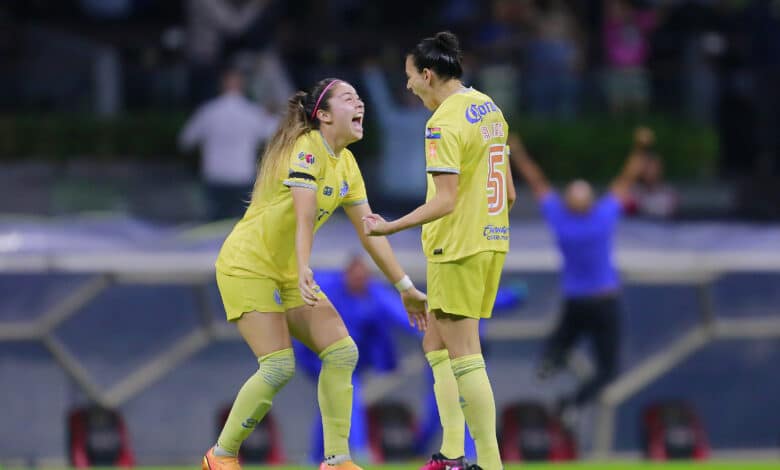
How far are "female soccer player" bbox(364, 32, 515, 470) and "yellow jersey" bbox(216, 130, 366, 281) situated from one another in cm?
33

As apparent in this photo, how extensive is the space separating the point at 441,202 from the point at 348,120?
0.67 meters

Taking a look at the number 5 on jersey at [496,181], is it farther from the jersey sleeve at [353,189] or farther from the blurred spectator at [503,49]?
the blurred spectator at [503,49]

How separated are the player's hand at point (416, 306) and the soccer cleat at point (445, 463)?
662 mm

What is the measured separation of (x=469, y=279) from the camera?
740cm

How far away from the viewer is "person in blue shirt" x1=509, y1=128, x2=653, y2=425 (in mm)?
12891

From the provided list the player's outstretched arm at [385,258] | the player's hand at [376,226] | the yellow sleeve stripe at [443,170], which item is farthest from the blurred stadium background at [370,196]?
the yellow sleeve stripe at [443,170]

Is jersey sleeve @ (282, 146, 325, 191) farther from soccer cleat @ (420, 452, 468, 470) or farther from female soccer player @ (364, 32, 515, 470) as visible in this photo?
soccer cleat @ (420, 452, 468, 470)

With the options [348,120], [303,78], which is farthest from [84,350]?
[348,120]

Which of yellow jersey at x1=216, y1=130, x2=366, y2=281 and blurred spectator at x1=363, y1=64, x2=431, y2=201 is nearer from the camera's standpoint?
yellow jersey at x1=216, y1=130, x2=366, y2=281

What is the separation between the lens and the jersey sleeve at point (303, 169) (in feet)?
24.0

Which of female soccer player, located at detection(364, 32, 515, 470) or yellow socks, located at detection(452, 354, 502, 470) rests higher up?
female soccer player, located at detection(364, 32, 515, 470)

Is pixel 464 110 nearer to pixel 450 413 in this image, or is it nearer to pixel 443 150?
pixel 443 150

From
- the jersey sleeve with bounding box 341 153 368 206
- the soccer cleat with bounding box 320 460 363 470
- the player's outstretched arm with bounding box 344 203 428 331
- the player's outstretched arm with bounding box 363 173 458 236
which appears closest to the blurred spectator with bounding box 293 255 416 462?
the player's outstretched arm with bounding box 344 203 428 331

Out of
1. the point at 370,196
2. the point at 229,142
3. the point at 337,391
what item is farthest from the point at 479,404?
the point at 229,142
